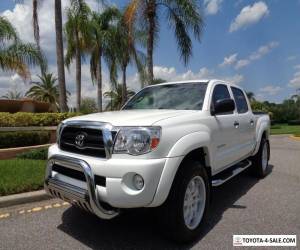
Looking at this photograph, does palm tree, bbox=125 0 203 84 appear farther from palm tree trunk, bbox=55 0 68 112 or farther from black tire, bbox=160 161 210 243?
black tire, bbox=160 161 210 243

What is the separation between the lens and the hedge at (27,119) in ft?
40.1

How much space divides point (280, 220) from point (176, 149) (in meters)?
2.08

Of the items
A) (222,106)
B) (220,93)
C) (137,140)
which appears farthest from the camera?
(220,93)

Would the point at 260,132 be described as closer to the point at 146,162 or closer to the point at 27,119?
the point at 146,162

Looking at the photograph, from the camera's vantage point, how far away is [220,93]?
5523 millimetres

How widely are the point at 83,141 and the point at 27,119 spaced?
989 cm

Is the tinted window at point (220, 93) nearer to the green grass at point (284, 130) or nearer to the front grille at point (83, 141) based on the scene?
the front grille at point (83, 141)

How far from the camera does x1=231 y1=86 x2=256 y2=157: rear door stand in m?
5.94

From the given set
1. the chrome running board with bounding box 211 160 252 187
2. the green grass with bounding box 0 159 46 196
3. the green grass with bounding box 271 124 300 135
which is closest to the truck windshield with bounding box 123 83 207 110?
the chrome running board with bounding box 211 160 252 187

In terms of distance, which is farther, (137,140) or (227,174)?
(227,174)

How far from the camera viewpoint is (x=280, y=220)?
4676mm

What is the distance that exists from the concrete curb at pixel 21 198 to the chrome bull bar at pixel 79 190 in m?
1.54

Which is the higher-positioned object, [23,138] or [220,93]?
[220,93]

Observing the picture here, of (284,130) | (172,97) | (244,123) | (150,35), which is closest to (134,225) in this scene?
(172,97)
